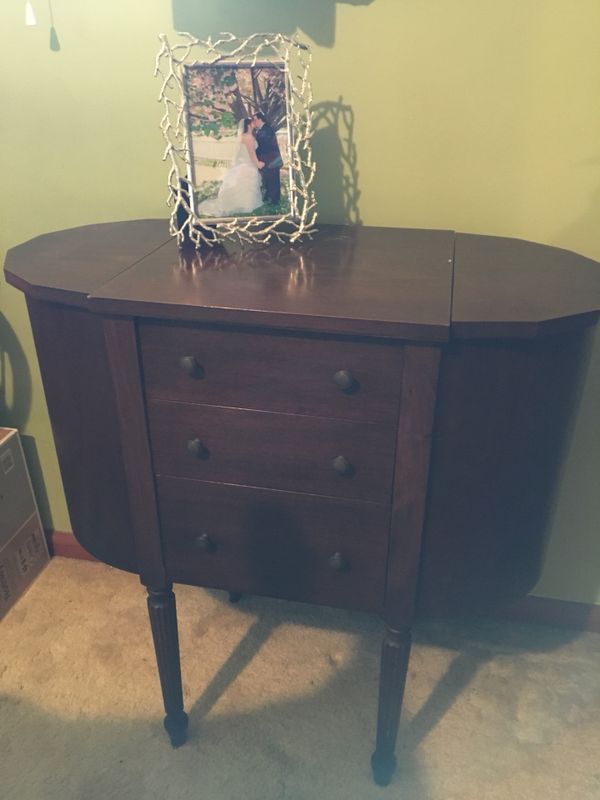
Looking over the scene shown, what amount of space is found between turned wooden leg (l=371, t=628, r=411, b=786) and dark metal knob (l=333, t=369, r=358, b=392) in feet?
1.48

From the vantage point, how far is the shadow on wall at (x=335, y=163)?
130cm

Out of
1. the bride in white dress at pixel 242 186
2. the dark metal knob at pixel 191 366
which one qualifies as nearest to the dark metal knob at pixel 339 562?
the dark metal knob at pixel 191 366

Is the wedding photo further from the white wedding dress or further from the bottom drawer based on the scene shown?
the bottom drawer

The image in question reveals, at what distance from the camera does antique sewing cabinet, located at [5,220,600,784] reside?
938 millimetres

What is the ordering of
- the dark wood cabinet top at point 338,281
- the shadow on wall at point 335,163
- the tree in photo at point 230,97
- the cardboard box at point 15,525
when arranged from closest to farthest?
the dark wood cabinet top at point 338,281
the tree in photo at point 230,97
the shadow on wall at point 335,163
the cardboard box at point 15,525

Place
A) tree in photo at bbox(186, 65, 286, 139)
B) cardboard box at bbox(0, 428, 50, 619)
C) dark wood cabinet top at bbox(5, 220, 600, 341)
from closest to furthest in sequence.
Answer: dark wood cabinet top at bbox(5, 220, 600, 341)
tree in photo at bbox(186, 65, 286, 139)
cardboard box at bbox(0, 428, 50, 619)

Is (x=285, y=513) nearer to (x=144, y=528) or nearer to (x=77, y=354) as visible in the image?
(x=144, y=528)

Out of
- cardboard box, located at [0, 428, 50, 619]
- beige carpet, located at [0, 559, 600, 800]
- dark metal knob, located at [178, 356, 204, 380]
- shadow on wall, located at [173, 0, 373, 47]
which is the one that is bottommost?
beige carpet, located at [0, 559, 600, 800]

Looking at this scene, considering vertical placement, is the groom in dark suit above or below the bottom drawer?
above

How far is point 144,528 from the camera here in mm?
1160

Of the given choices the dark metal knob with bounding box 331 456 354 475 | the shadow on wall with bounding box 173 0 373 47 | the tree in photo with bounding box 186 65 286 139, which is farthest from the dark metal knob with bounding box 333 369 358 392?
the shadow on wall with bounding box 173 0 373 47

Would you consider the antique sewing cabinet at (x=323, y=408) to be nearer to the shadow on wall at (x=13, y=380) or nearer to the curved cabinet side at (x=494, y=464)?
the curved cabinet side at (x=494, y=464)

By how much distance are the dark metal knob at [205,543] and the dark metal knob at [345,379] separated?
374 millimetres

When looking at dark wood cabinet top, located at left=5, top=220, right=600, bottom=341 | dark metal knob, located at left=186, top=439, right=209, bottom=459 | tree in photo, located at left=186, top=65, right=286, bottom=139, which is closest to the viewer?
dark wood cabinet top, located at left=5, top=220, right=600, bottom=341
